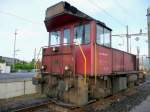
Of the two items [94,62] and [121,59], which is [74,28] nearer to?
[94,62]

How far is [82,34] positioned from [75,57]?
3.68 ft

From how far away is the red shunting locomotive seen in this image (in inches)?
308

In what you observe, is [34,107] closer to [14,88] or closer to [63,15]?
[14,88]

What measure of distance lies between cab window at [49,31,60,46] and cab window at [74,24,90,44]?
3.65ft

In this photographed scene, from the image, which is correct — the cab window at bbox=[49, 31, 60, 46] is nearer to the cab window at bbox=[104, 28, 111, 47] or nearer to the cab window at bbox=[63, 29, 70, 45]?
the cab window at bbox=[63, 29, 70, 45]

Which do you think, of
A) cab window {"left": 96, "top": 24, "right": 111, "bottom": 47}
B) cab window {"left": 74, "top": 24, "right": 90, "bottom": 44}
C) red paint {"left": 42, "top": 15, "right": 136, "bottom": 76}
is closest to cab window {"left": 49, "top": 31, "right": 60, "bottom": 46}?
red paint {"left": 42, "top": 15, "right": 136, "bottom": 76}

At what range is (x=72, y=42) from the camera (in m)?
8.63

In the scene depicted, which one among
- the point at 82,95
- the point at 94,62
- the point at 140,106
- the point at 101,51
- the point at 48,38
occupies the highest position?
the point at 48,38

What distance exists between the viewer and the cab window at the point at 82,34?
8.31 m

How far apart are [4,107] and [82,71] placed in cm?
346

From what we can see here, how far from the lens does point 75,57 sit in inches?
323

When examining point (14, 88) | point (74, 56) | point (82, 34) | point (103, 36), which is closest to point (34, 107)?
point (74, 56)

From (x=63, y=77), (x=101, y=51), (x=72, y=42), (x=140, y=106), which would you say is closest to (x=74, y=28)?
(x=72, y=42)

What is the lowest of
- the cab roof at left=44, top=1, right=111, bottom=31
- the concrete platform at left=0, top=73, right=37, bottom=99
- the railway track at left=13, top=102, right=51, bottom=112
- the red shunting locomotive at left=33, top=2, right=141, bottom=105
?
the railway track at left=13, top=102, right=51, bottom=112
